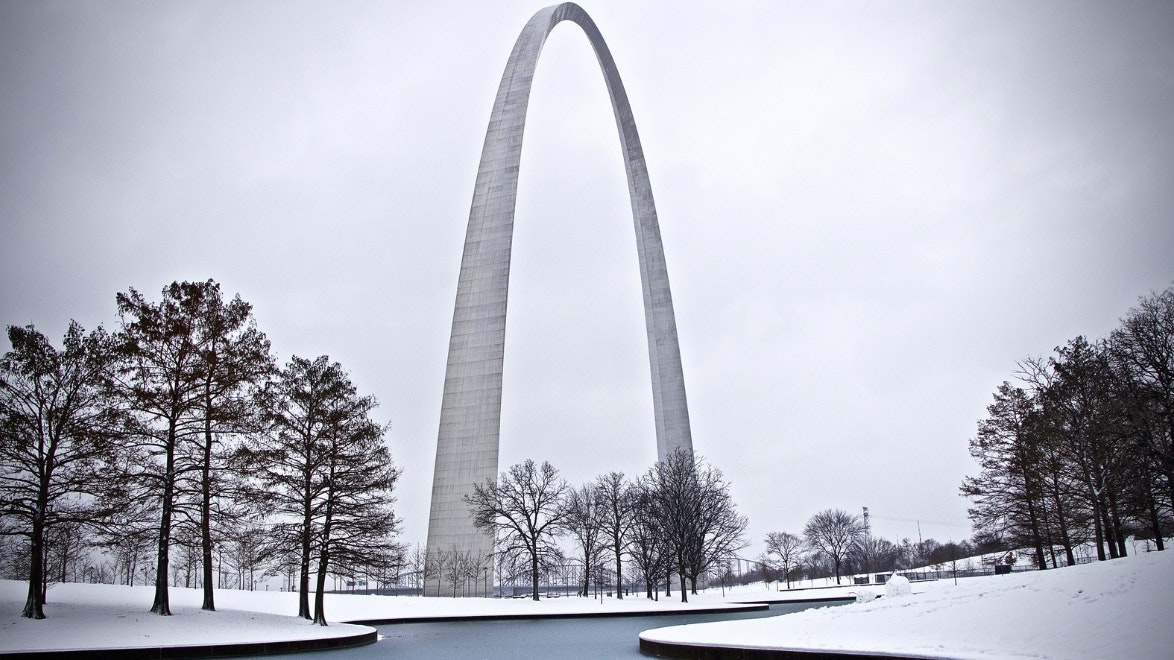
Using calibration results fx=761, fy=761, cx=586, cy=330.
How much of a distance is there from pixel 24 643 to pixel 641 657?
502 inches

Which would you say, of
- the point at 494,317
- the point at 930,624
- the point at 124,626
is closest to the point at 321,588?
the point at 124,626

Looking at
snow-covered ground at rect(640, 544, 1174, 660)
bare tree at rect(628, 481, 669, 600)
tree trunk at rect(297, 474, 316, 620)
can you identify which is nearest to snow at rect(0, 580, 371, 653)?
tree trunk at rect(297, 474, 316, 620)

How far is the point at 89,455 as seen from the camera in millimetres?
20188

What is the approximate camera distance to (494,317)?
4256cm

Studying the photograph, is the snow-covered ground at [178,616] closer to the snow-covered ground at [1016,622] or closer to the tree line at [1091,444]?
the snow-covered ground at [1016,622]

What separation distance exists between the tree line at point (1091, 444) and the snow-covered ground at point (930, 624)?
10482 millimetres

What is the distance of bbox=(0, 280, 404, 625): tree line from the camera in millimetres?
19875

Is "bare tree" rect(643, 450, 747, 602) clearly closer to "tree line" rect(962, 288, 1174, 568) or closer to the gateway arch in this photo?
the gateway arch

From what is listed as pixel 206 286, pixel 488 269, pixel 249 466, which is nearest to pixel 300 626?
pixel 249 466

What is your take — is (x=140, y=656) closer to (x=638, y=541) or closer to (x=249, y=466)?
(x=249, y=466)

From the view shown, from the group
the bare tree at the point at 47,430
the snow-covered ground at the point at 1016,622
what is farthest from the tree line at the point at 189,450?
the snow-covered ground at the point at 1016,622

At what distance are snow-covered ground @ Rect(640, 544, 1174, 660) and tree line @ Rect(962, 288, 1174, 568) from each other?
35.5 ft

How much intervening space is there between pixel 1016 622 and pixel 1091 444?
62.1 ft

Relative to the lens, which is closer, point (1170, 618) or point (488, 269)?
point (1170, 618)
